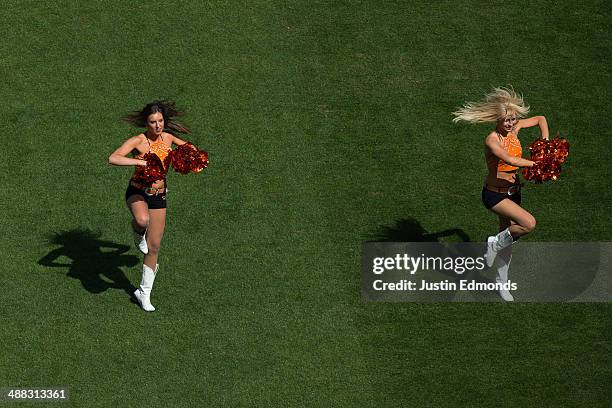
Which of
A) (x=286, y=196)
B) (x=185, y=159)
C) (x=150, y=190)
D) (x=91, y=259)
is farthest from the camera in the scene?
(x=286, y=196)

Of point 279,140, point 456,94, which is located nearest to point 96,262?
point 279,140

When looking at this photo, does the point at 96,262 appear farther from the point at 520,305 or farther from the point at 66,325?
the point at 520,305

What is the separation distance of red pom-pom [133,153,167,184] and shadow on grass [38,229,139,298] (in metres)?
1.78

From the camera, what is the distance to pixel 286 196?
49.9ft

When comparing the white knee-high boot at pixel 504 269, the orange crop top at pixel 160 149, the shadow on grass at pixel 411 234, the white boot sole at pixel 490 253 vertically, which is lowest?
the white knee-high boot at pixel 504 269

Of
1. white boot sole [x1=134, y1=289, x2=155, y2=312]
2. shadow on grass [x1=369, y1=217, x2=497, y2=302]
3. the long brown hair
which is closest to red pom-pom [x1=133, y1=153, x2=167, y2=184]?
the long brown hair

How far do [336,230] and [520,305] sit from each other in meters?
2.52

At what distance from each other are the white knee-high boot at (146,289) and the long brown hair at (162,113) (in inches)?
64.0

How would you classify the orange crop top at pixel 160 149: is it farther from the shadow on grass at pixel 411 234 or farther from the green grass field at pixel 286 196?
the shadow on grass at pixel 411 234

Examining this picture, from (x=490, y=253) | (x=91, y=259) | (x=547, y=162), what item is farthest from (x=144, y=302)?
(x=547, y=162)

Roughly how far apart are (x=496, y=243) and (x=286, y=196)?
2884 mm

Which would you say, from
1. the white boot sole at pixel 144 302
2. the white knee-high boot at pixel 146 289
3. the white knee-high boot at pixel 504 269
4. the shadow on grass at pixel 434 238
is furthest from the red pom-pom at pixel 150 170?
the white knee-high boot at pixel 504 269

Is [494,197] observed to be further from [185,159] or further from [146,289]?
[146,289]

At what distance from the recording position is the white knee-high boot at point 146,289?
1350 centimetres
